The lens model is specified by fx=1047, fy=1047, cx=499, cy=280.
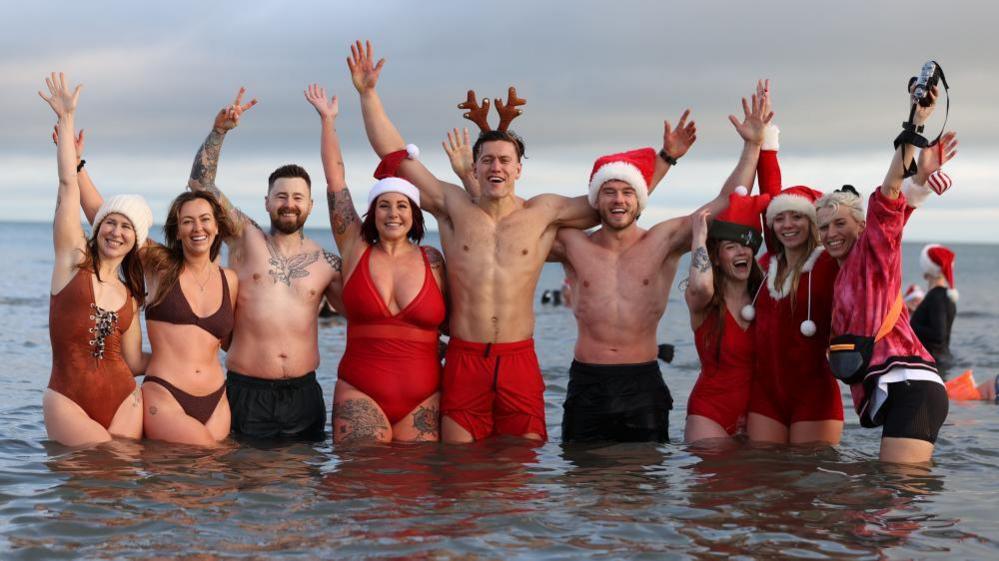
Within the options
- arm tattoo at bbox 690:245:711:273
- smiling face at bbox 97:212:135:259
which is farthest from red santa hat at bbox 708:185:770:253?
smiling face at bbox 97:212:135:259

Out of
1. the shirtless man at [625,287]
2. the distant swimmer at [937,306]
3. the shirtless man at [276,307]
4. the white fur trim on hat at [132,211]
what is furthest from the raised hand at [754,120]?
the distant swimmer at [937,306]

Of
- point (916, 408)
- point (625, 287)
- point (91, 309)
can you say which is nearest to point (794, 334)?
point (916, 408)

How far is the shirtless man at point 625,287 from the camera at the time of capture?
27.4ft

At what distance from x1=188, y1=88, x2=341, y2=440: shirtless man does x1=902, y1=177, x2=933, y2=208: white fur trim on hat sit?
429 cm

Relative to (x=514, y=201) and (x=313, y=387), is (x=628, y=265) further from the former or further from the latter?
(x=313, y=387)

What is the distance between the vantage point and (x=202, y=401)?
25.9ft

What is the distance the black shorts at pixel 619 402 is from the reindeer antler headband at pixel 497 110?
6.83ft

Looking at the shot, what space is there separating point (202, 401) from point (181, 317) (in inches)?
26.2

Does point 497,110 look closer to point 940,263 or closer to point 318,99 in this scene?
point 318,99

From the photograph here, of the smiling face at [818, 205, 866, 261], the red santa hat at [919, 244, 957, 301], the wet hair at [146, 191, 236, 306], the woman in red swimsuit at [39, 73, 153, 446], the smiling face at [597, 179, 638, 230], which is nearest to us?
the woman in red swimsuit at [39, 73, 153, 446]

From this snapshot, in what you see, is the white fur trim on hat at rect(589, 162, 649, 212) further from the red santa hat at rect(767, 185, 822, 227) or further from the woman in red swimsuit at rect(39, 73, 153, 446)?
the woman in red swimsuit at rect(39, 73, 153, 446)

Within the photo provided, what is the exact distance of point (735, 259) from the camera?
26.9 feet

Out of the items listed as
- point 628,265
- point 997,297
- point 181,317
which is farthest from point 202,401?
point 997,297

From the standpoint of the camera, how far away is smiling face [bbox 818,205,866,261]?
24.8 ft
